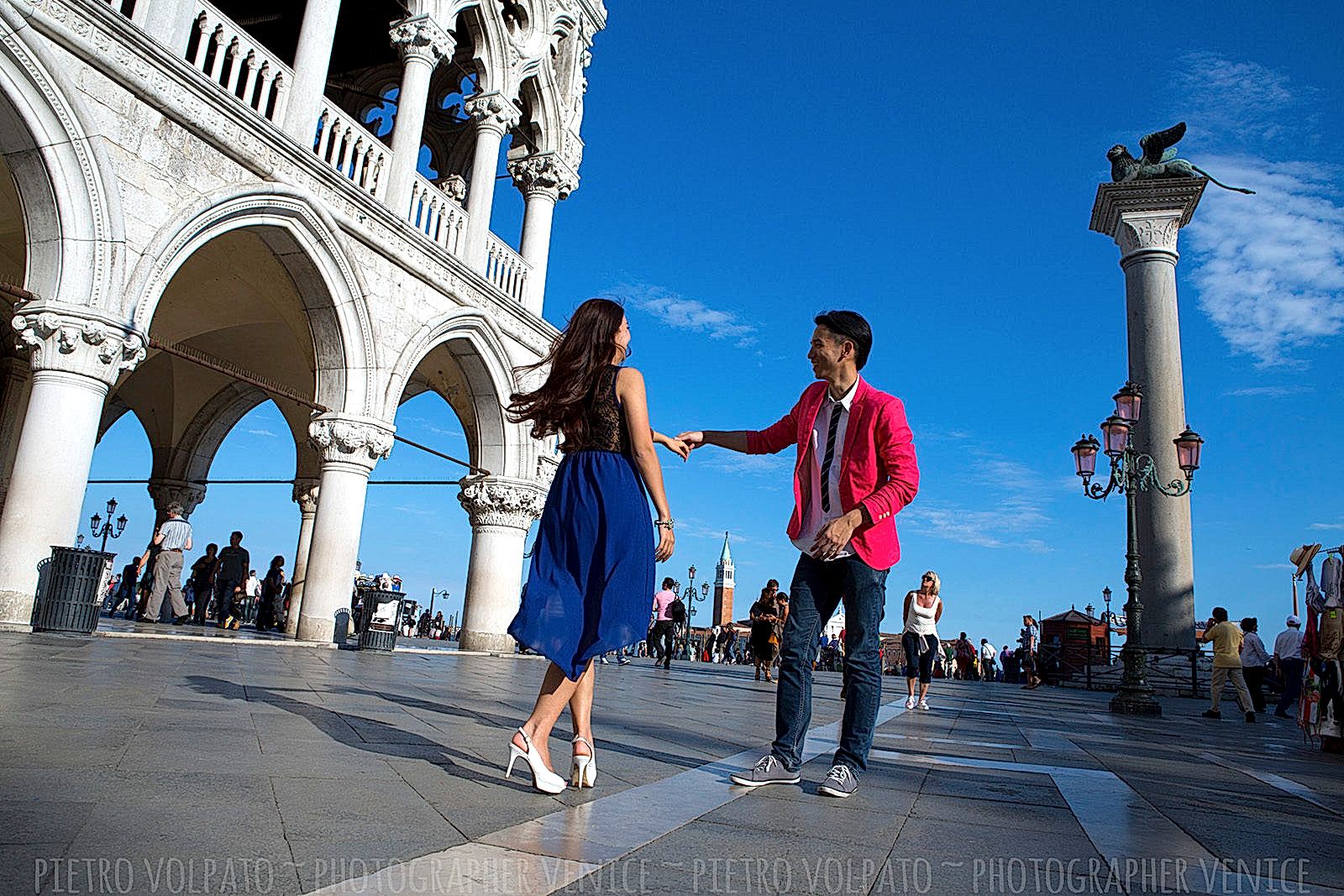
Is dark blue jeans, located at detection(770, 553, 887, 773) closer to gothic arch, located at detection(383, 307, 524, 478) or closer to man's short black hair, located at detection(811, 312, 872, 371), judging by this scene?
man's short black hair, located at detection(811, 312, 872, 371)

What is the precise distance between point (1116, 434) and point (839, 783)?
11403 mm

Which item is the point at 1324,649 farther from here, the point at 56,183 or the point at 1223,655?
the point at 56,183

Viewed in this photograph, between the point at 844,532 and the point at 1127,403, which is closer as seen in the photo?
the point at 844,532

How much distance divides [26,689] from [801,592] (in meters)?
3.73

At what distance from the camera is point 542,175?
17219mm

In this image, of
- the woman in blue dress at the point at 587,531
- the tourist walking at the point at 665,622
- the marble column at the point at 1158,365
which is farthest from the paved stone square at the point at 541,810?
the marble column at the point at 1158,365

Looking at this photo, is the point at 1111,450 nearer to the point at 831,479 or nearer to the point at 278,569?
the point at 831,479

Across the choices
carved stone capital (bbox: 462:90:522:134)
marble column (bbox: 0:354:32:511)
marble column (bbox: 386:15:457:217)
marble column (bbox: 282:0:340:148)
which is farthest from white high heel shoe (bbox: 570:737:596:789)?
marble column (bbox: 0:354:32:511)

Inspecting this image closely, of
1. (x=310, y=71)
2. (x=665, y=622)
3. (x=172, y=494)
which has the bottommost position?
(x=665, y=622)

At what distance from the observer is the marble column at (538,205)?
17156 mm

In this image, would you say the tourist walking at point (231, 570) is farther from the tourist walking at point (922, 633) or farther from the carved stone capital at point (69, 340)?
the tourist walking at point (922, 633)

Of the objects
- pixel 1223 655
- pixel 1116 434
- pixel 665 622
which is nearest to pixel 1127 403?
pixel 1116 434

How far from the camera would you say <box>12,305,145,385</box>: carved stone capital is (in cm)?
866

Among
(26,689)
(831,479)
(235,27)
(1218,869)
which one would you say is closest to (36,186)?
(235,27)
